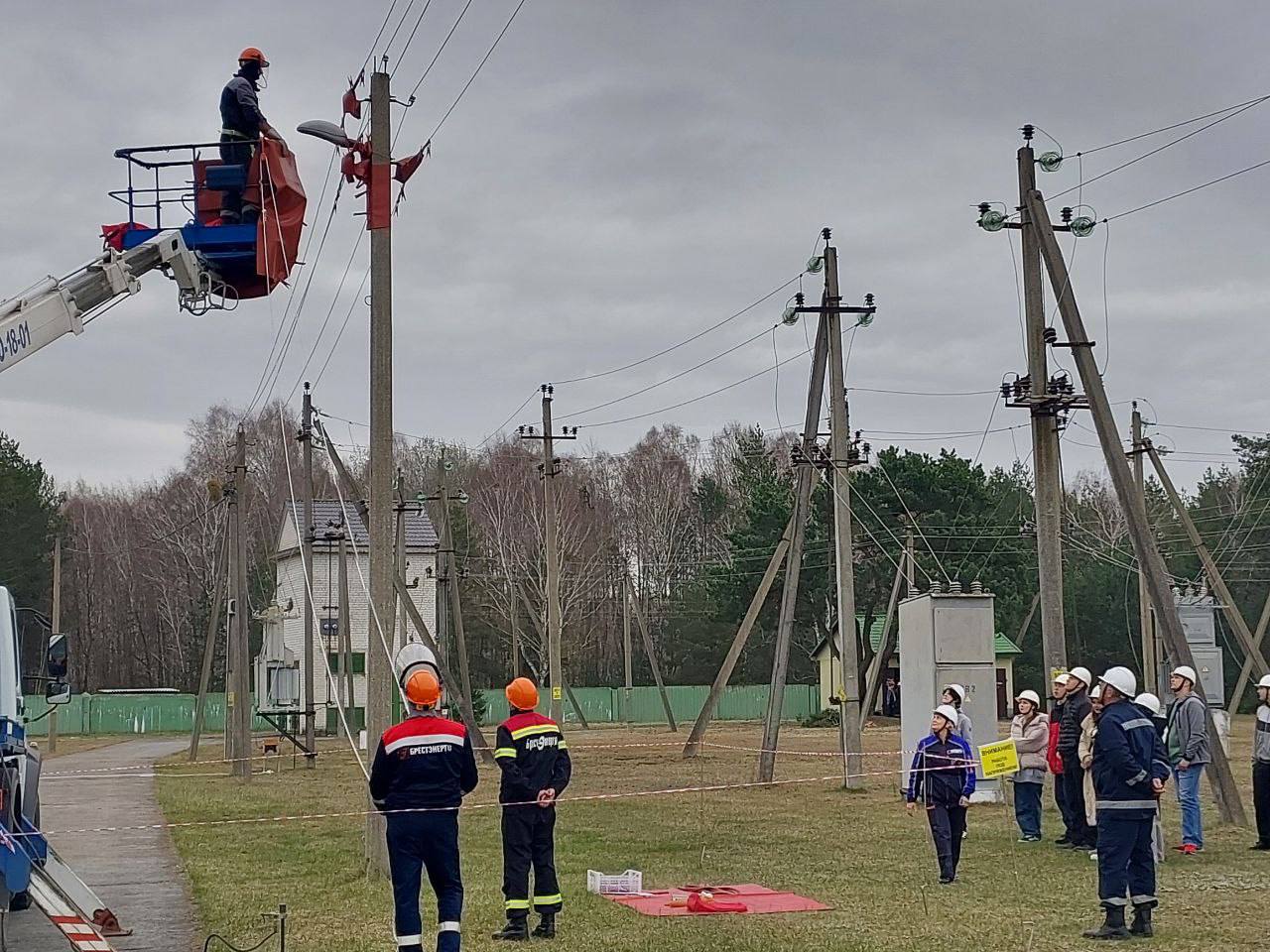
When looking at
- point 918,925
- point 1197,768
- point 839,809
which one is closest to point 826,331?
point 839,809

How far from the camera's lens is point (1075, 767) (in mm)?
16719

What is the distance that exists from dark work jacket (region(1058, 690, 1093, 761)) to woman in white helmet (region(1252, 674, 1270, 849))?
5.83 ft

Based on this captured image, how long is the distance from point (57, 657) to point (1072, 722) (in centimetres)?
1042

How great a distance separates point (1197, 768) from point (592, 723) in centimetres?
5677

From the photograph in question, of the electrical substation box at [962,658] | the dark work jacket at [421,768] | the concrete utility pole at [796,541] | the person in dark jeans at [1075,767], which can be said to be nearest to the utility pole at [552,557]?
the concrete utility pole at [796,541]

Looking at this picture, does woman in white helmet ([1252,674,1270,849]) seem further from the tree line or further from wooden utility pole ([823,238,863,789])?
the tree line

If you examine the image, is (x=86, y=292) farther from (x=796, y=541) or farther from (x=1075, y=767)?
(x=796, y=541)

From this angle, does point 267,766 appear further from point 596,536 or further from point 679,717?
point 596,536

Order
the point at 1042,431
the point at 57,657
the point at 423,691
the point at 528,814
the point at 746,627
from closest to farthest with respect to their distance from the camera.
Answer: the point at 423,691, the point at 528,814, the point at 57,657, the point at 1042,431, the point at 746,627

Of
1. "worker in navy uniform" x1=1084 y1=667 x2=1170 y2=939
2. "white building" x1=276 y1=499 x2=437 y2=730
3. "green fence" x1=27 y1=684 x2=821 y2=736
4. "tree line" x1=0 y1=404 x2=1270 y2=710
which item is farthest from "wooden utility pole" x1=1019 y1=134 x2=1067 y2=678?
"green fence" x1=27 y1=684 x2=821 y2=736

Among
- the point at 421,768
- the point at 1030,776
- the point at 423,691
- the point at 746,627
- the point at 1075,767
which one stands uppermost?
the point at 746,627

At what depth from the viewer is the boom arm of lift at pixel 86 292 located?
42.4 ft

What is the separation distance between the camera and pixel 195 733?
43469 millimetres

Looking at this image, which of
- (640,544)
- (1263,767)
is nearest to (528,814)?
(1263,767)
